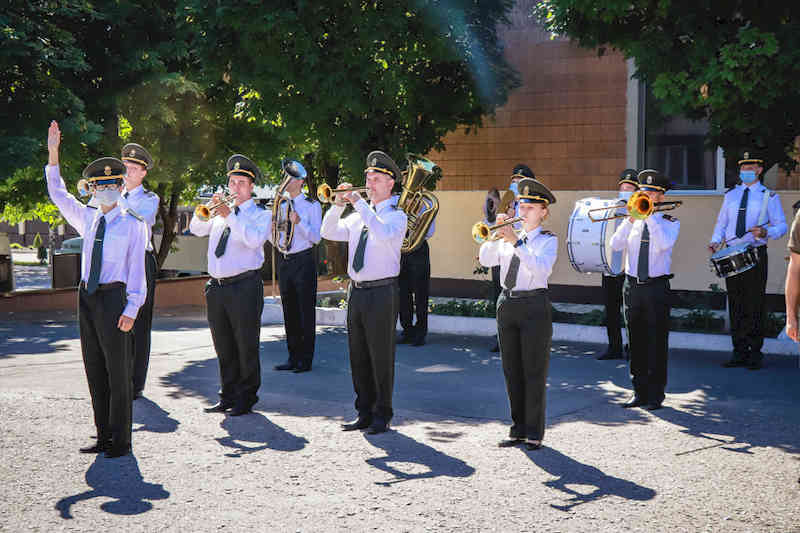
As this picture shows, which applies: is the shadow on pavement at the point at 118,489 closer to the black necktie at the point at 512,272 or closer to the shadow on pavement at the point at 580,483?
the shadow on pavement at the point at 580,483

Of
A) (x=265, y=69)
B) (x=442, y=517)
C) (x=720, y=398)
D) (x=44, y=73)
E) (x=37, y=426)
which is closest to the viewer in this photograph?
(x=442, y=517)

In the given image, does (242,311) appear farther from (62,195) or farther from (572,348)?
(572,348)

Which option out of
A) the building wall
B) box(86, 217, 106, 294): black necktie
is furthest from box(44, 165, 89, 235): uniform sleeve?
the building wall

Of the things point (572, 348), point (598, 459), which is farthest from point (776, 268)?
point (598, 459)

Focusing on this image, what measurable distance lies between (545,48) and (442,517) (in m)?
13.5

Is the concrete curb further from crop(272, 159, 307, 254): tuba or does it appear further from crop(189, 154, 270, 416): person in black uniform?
crop(189, 154, 270, 416): person in black uniform

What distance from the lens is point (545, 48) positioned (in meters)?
17.7

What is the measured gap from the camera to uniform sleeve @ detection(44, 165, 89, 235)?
23.5 ft

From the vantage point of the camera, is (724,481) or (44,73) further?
(44,73)

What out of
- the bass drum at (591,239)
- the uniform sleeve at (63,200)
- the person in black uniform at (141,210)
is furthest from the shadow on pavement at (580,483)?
the bass drum at (591,239)

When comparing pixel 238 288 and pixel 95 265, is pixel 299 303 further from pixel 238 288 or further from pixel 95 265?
pixel 95 265

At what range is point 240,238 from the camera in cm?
846

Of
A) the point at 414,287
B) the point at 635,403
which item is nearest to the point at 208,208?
the point at 635,403

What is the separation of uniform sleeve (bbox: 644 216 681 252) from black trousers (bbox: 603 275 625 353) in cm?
300
